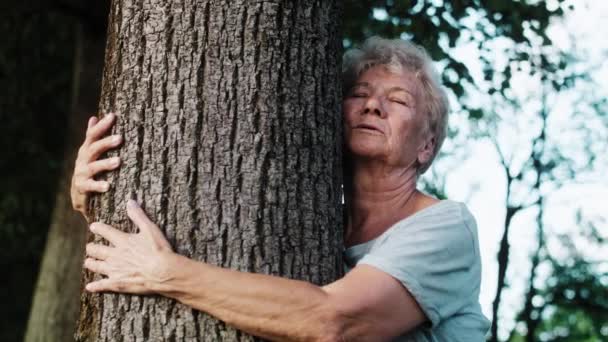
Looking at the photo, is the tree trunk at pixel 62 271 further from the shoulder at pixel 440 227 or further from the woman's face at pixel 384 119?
the shoulder at pixel 440 227

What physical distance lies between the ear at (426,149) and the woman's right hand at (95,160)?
1357 millimetres

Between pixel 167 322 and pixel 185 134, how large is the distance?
0.61 metres

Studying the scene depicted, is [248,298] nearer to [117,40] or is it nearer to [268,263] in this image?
[268,263]

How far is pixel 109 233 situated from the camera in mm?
2891

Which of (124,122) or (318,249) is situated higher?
(124,122)

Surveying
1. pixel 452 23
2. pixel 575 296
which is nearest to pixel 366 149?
pixel 452 23

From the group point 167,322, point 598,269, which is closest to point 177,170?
point 167,322

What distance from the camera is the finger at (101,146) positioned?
296cm

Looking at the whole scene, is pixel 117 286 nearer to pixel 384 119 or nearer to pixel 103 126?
pixel 103 126

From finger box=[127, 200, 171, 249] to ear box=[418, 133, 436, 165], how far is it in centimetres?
134

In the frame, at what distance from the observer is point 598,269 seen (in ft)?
32.0

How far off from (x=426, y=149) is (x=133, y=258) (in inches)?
58.7

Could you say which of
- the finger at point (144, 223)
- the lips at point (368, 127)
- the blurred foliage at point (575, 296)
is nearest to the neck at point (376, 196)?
the lips at point (368, 127)

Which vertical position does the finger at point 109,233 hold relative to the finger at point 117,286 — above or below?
above
